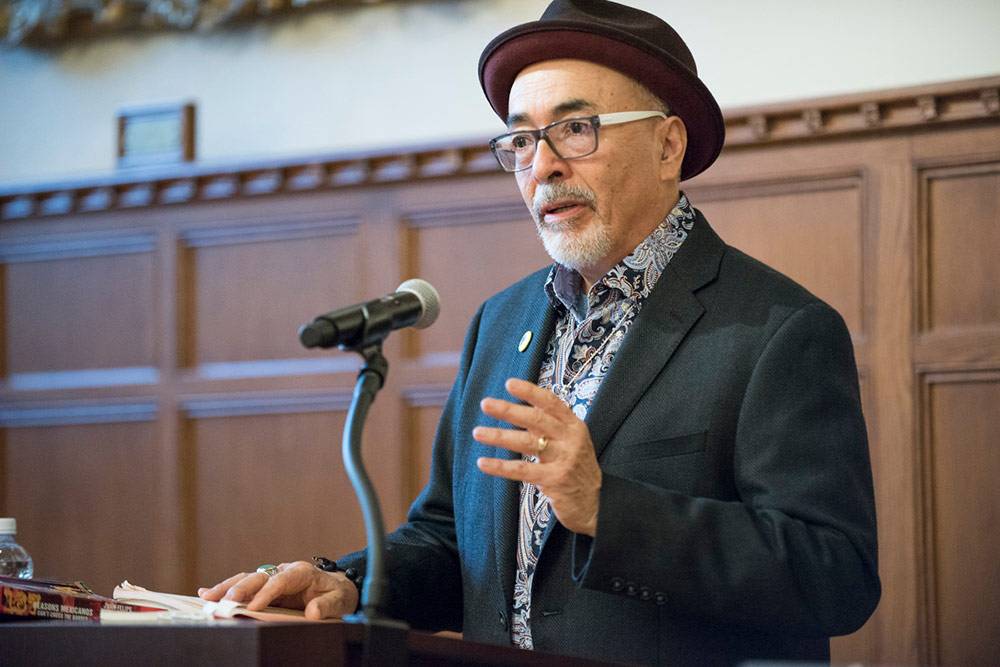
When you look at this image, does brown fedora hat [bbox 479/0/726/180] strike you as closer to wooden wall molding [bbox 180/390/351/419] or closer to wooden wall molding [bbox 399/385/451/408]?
wooden wall molding [bbox 399/385/451/408]

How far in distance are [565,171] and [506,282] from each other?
1.62 meters

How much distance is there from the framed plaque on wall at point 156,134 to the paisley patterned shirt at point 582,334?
7.67 feet

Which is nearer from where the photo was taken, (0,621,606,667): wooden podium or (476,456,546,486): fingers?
(0,621,606,667): wooden podium

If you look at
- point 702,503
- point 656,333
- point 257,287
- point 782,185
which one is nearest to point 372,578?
point 702,503

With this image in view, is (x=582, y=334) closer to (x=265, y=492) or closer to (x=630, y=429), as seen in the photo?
(x=630, y=429)

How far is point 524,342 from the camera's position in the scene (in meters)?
2.53

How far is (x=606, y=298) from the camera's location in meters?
2.45

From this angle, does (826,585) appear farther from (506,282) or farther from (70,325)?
(70,325)

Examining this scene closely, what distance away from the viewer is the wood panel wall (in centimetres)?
343

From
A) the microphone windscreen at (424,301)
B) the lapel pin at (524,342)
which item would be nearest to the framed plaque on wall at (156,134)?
the lapel pin at (524,342)

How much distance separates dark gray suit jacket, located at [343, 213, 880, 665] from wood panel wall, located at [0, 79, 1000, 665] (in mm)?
1250

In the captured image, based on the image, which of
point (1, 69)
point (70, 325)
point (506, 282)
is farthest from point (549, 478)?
point (1, 69)

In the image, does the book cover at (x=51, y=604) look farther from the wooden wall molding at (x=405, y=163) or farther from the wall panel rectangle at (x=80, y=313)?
the wall panel rectangle at (x=80, y=313)

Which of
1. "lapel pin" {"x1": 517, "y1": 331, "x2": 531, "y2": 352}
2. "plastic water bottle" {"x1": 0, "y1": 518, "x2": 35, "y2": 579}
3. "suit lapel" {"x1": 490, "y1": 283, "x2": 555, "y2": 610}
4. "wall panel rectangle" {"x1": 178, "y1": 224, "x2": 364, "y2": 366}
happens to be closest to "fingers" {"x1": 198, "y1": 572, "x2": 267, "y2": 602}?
"suit lapel" {"x1": 490, "y1": 283, "x2": 555, "y2": 610}
